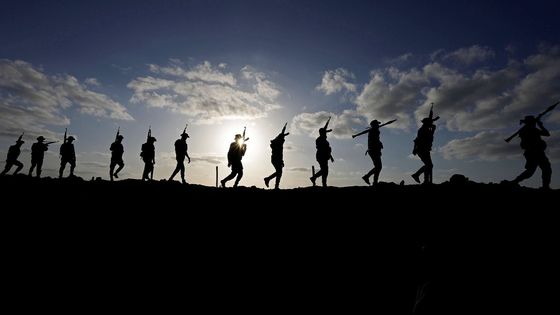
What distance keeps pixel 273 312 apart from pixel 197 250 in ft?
8.12

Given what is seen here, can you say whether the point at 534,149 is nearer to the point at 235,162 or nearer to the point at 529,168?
the point at 529,168

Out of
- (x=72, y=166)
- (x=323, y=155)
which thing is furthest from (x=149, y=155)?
(x=323, y=155)

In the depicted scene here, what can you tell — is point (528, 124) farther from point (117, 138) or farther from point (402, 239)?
point (117, 138)

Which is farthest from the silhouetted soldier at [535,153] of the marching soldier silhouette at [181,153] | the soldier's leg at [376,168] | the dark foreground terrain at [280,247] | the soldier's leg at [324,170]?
the marching soldier silhouette at [181,153]

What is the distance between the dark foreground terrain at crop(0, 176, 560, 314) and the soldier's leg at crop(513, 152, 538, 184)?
0.41m

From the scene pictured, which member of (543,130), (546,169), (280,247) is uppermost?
(543,130)

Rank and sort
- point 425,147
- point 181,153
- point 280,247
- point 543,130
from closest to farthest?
point 280,247 → point 543,130 → point 425,147 → point 181,153

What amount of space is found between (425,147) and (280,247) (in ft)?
20.9

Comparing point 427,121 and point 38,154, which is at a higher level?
point 427,121

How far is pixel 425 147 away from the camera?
1131cm

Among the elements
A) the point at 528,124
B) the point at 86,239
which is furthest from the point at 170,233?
the point at 528,124

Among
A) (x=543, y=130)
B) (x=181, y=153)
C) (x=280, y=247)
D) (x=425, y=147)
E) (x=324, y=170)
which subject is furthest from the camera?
(x=181, y=153)

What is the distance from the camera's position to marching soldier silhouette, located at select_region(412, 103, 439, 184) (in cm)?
1103

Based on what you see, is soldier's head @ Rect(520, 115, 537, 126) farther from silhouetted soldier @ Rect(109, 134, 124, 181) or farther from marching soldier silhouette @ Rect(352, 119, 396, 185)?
silhouetted soldier @ Rect(109, 134, 124, 181)
